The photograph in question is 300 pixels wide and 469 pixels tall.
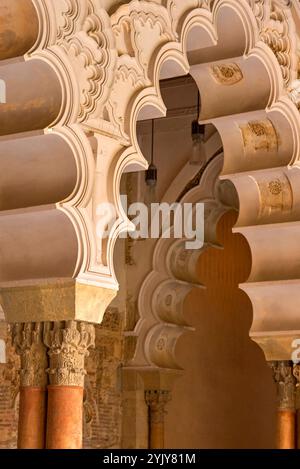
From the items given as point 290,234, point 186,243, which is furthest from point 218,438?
point 290,234

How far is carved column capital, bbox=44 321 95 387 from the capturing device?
4938 mm

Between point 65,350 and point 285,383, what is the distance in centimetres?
323

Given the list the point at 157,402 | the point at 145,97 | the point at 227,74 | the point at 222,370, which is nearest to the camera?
the point at 145,97

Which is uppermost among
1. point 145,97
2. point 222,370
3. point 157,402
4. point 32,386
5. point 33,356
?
point 145,97

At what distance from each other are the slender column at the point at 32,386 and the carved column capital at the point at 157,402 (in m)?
4.84

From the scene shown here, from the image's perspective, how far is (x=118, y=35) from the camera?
525 cm

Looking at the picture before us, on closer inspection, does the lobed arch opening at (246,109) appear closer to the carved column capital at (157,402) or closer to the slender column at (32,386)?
the slender column at (32,386)

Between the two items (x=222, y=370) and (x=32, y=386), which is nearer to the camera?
(x=32, y=386)

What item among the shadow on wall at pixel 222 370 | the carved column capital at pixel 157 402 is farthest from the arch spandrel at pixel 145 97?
the shadow on wall at pixel 222 370

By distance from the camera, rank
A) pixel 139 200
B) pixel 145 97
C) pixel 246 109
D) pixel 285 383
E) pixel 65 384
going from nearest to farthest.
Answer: pixel 65 384 < pixel 145 97 < pixel 246 109 < pixel 285 383 < pixel 139 200

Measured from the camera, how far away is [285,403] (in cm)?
788

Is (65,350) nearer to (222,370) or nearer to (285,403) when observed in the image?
(285,403)

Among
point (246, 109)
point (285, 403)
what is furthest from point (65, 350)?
point (285, 403)

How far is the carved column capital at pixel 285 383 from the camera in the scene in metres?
7.70
